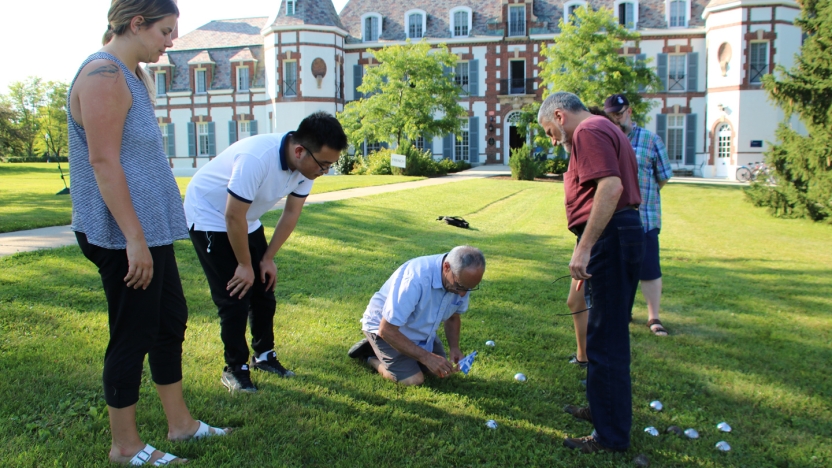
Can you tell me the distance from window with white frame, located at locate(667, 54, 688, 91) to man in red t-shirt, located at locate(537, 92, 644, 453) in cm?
3439

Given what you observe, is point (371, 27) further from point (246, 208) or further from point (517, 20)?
point (246, 208)

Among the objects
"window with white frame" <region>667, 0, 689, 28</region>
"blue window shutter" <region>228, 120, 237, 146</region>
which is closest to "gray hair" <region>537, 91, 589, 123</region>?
"window with white frame" <region>667, 0, 689, 28</region>

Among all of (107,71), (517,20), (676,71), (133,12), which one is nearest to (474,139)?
(517,20)

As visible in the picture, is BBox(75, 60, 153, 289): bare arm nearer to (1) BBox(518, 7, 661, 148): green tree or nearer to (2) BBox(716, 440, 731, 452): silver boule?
(2) BBox(716, 440, 731, 452): silver boule

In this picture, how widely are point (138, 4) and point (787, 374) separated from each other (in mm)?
4612

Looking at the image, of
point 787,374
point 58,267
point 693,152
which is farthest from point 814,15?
point 693,152

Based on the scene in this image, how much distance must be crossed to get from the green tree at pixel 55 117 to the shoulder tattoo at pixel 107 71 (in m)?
40.5

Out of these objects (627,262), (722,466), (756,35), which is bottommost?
(722,466)

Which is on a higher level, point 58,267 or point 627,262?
point 627,262

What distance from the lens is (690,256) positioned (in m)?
9.51

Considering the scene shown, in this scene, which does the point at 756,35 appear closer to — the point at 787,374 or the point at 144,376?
the point at 787,374

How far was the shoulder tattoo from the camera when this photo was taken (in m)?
2.43

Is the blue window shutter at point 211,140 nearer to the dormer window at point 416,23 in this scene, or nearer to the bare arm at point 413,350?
the dormer window at point 416,23

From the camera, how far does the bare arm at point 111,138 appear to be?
7.90 ft
